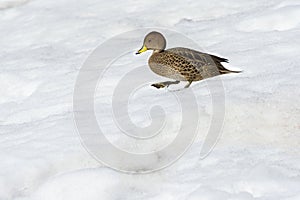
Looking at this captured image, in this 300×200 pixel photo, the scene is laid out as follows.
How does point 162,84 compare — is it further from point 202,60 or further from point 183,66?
point 202,60

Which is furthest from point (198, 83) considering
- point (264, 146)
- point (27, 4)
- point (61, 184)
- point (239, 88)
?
point (27, 4)

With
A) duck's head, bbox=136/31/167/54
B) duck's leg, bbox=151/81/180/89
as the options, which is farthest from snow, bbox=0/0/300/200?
duck's head, bbox=136/31/167/54

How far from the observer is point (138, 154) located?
3998mm

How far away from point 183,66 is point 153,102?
56 cm

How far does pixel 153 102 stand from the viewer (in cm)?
472

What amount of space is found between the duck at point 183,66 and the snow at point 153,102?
9 centimetres

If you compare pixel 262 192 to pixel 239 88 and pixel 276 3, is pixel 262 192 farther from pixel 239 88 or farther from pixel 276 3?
pixel 276 3

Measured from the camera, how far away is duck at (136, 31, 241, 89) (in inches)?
199

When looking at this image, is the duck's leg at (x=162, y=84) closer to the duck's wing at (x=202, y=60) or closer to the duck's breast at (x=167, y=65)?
the duck's breast at (x=167, y=65)

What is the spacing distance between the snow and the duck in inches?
3.6

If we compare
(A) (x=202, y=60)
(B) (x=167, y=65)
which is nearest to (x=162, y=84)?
(B) (x=167, y=65)

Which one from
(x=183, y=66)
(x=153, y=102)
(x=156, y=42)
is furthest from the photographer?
(x=156, y=42)

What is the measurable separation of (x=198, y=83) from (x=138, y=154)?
131 cm

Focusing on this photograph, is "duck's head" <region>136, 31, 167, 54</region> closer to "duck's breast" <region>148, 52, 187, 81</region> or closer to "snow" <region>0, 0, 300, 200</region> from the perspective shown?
"duck's breast" <region>148, 52, 187, 81</region>
